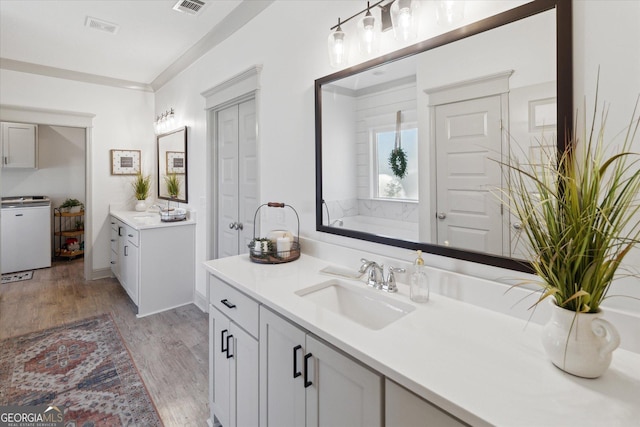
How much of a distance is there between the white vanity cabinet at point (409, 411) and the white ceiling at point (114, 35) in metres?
2.47

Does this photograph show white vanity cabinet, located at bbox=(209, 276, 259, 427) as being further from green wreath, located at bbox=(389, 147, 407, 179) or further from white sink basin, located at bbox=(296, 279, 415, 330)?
green wreath, located at bbox=(389, 147, 407, 179)

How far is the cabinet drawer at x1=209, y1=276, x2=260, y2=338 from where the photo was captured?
1.37 metres

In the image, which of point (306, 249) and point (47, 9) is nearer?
point (306, 249)

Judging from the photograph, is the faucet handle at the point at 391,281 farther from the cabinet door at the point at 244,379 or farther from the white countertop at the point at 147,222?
the white countertop at the point at 147,222

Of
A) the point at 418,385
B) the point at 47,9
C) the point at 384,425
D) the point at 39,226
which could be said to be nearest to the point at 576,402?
the point at 418,385

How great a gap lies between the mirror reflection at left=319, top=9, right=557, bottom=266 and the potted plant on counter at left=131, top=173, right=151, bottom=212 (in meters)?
3.57

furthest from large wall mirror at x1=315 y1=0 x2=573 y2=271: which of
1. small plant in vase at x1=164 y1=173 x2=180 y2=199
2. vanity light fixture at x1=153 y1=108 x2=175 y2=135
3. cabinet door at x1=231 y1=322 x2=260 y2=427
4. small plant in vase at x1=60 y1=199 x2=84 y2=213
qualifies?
small plant in vase at x1=60 y1=199 x2=84 y2=213

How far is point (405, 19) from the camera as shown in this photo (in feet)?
4.41

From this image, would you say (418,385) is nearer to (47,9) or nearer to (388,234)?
(388,234)

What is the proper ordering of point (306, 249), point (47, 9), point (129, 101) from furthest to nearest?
point (129, 101) < point (47, 9) < point (306, 249)

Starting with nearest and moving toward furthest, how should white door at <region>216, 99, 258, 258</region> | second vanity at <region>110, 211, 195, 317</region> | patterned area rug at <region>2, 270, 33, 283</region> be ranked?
white door at <region>216, 99, 258, 258</region> → second vanity at <region>110, 211, 195, 317</region> → patterned area rug at <region>2, 270, 33, 283</region>

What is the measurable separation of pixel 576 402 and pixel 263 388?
3.42ft

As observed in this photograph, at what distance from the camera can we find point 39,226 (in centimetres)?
486

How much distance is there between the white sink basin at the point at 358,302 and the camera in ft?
4.22
